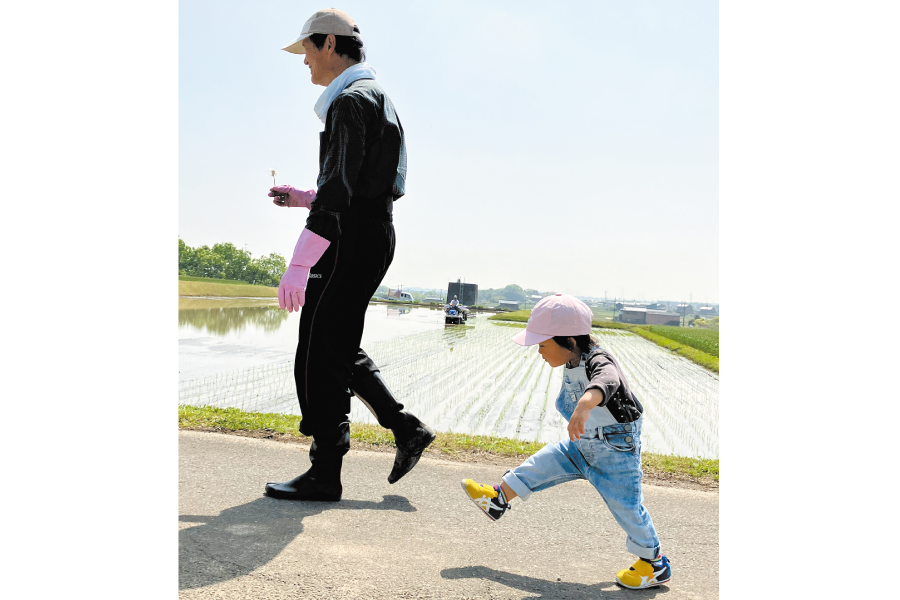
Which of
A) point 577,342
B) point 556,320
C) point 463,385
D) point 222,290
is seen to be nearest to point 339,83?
point 556,320

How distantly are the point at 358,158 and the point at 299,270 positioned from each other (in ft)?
1.77

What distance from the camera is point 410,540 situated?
229 centimetres

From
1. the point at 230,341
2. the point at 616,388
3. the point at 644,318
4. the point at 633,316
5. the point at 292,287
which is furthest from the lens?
the point at 644,318

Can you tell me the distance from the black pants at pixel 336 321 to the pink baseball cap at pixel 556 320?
2.68 feet

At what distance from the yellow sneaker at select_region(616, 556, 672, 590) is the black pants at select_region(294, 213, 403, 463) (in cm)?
134

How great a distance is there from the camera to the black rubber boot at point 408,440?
2828 millimetres

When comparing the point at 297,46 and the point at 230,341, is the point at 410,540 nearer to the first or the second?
the point at 297,46

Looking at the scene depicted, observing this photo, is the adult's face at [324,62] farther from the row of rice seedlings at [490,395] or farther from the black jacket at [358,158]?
the row of rice seedlings at [490,395]
